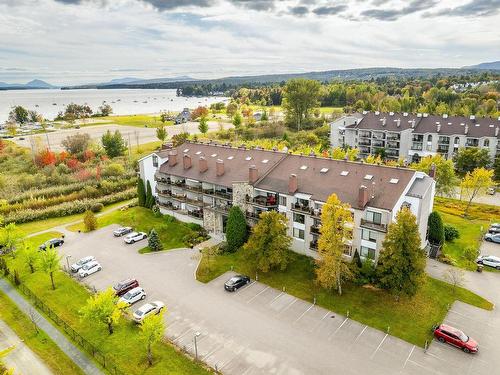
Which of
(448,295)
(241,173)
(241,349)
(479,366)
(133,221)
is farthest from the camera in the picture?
(133,221)

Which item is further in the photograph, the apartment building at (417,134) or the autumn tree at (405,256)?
the apartment building at (417,134)

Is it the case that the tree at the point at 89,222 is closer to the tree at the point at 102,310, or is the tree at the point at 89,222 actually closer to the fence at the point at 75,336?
Answer: the fence at the point at 75,336

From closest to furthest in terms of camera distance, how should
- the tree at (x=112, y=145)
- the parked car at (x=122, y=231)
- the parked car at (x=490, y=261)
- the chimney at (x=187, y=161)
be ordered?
the parked car at (x=490, y=261) < the parked car at (x=122, y=231) < the chimney at (x=187, y=161) < the tree at (x=112, y=145)

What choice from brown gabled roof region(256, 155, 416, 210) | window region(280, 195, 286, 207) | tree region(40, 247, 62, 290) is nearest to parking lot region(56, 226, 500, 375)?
tree region(40, 247, 62, 290)

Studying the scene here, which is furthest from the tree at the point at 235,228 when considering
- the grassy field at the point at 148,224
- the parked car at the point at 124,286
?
the parked car at the point at 124,286

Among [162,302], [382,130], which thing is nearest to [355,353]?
[162,302]

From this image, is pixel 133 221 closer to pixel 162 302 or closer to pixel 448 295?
pixel 162 302
